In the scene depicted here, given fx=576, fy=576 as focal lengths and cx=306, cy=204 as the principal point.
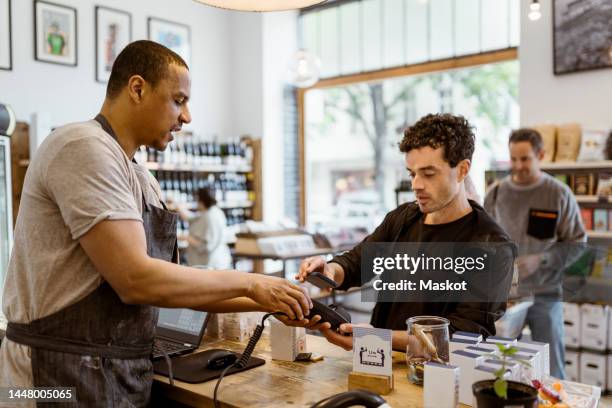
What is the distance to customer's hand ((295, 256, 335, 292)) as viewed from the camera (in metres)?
2.04

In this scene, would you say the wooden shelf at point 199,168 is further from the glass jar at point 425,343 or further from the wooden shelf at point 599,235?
the glass jar at point 425,343

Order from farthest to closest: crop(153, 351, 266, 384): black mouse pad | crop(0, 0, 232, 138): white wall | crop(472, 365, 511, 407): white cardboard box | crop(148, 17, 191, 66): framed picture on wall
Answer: crop(148, 17, 191, 66): framed picture on wall
crop(0, 0, 232, 138): white wall
crop(153, 351, 266, 384): black mouse pad
crop(472, 365, 511, 407): white cardboard box

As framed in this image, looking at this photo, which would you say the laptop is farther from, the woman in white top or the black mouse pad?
the woman in white top

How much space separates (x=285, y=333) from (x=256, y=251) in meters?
3.96

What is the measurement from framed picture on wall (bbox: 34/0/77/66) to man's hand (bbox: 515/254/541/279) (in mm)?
5126

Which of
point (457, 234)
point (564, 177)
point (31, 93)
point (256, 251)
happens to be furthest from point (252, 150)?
point (457, 234)

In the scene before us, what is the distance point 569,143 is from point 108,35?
5.06 m

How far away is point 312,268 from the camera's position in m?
2.13

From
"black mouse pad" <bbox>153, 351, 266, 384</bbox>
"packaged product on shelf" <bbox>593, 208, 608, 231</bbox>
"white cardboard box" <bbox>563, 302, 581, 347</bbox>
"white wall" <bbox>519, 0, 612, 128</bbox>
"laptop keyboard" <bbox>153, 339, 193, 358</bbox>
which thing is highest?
"white wall" <bbox>519, 0, 612, 128</bbox>

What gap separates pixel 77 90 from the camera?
643cm

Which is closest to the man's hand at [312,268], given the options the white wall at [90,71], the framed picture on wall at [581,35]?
the framed picture on wall at [581,35]

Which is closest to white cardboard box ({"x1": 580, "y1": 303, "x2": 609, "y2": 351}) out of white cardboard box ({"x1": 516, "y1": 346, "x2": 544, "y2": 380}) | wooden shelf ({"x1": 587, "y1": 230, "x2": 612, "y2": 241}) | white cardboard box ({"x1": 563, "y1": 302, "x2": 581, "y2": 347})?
white cardboard box ({"x1": 563, "y1": 302, "x2": 581, "y2": 347})

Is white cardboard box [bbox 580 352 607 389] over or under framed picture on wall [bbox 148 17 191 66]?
under

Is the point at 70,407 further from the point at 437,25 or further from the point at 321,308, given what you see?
the point at 437,25
